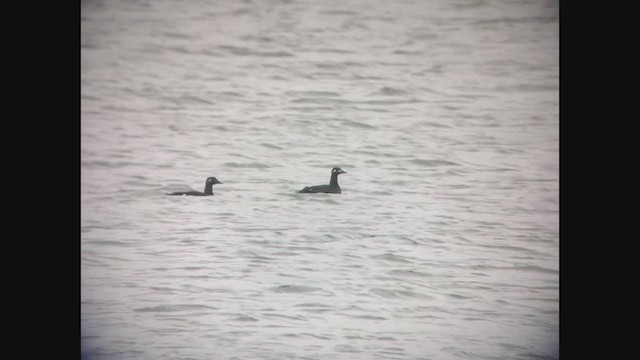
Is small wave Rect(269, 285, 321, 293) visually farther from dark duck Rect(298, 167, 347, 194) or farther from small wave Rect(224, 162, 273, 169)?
small wave Rect(224, 162, 273, 169)

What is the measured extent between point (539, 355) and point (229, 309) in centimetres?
146

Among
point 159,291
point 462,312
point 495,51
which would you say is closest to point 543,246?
point 462,312

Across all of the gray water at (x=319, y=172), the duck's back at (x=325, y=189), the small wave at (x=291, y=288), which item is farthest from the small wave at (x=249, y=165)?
the small wave at (x=291, y=288)

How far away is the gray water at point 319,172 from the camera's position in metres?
4.30

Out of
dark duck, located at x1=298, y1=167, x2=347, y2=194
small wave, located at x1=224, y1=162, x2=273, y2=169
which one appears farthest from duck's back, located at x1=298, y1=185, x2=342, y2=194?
small wave, located at x1=224, y1=162, x2=273, y2=169

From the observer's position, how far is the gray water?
14.1 feet

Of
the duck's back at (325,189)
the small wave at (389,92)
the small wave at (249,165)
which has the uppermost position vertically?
the small wave at (389,92)

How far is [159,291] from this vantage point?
4316mm

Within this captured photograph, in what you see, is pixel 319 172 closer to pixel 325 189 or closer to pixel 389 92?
pixel 325 189

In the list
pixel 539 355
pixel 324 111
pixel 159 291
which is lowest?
pixel 539 355

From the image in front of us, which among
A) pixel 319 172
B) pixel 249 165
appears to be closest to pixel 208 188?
pixel 249 165

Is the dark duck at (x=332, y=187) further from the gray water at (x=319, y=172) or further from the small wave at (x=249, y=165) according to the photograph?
the small wave at (x=249, y=165)

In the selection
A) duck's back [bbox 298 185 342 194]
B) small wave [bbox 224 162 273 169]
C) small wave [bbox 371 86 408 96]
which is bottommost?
duck's back [bbox 298 185 342 194]

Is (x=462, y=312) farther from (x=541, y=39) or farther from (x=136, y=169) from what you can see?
(x=136, y=169)
